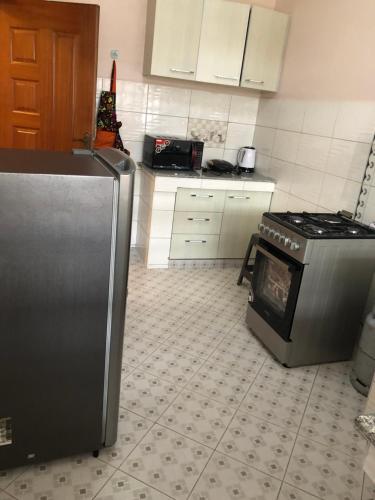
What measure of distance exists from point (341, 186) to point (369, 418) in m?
2.20

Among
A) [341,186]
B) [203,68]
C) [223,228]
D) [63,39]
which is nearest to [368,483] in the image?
[341,186]

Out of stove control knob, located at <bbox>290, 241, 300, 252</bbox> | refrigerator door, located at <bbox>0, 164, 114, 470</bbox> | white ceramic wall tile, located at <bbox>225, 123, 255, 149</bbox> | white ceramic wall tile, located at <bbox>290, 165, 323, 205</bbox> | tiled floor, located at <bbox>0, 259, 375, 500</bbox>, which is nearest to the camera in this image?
refrigerator door, located at <bbox>0, 164, 114, 470</bbox>

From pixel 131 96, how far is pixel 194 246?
4.47 ft

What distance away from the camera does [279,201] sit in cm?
355

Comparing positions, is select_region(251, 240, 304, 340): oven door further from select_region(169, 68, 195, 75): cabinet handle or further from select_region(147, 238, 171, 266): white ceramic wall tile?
select_region(169, 68, 195, 75): cabinet handle

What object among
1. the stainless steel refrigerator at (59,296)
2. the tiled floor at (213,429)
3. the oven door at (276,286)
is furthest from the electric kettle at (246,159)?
the stainless steel refrigerator at (59,296)

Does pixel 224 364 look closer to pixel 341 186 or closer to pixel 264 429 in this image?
pixel 264 429

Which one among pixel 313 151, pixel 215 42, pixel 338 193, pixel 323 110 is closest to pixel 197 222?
pixel 313 151

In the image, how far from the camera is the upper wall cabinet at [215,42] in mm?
3135

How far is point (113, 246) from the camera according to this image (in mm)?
1365

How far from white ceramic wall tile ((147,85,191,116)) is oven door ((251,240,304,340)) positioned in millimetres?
1701

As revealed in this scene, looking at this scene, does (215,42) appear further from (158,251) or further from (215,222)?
(158,251)

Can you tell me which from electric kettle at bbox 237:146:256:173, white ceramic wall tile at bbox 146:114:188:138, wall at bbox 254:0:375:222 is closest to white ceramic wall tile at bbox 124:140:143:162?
white ceramic wall tile at bbox 146:114:188:138

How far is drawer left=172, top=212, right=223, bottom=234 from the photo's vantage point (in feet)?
11.4
